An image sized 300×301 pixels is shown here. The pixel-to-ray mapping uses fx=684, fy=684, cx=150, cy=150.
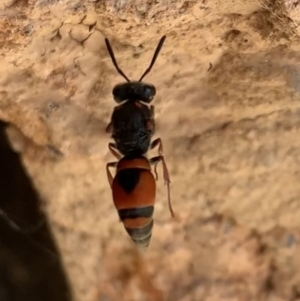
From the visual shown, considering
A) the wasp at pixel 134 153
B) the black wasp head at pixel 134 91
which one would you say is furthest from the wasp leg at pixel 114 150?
the black wasp head at pixel 134 91

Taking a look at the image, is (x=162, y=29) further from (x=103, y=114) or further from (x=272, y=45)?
(x=103, y=114)

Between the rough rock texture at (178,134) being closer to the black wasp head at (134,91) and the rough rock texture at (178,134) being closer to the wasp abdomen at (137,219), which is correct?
the black wasp head at (134,91)

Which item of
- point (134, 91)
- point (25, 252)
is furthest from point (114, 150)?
point (25, 252)

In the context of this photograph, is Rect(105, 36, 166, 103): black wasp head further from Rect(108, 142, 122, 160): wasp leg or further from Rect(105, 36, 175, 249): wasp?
Rect(108, 142, 122, 160): wasp leg

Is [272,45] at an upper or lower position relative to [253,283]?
Answer: upper

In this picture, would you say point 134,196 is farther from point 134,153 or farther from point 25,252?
point 25,252

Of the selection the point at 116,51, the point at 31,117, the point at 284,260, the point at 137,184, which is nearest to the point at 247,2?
the point at 116,51

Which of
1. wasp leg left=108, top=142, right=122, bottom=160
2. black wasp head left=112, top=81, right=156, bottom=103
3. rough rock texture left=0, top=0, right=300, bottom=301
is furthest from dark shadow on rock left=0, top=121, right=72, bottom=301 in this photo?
black wasp head left=112, top=81, right=156, bottom=103

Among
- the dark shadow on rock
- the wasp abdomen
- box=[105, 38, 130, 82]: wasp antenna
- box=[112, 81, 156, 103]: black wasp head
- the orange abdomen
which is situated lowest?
the dark shadow on rock
